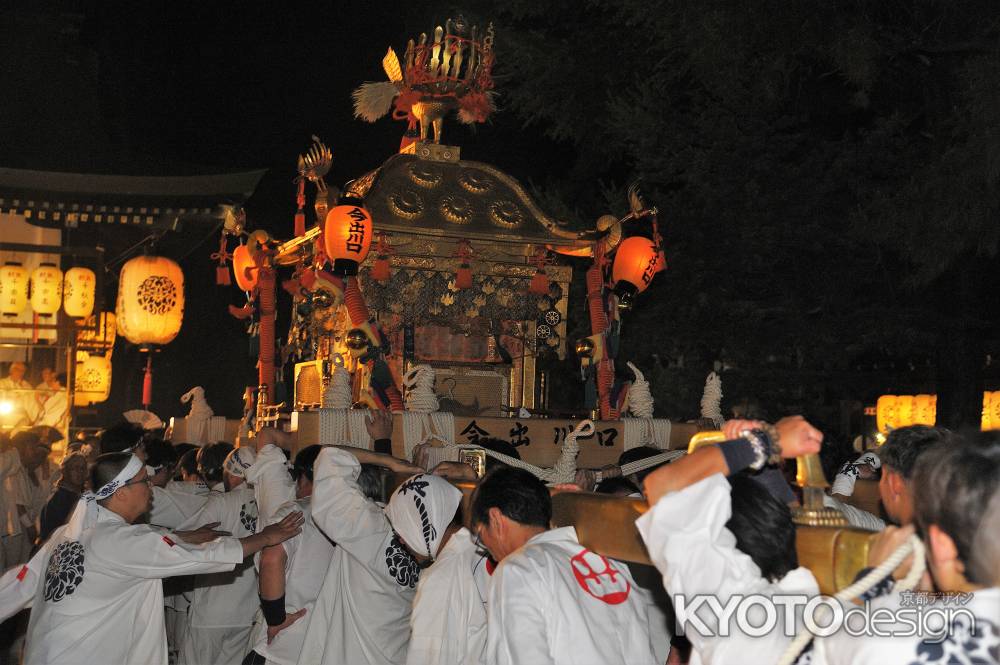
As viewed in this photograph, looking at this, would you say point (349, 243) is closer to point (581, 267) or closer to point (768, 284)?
point (768, 284)

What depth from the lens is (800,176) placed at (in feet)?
39.3

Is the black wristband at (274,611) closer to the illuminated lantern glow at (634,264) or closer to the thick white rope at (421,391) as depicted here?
the thick white rope at (421,391)

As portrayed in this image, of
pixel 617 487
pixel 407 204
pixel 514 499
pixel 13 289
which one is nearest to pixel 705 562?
pixel 514 499

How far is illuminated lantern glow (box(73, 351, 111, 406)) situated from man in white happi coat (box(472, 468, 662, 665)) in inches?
488

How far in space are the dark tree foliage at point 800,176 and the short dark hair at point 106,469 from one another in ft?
25.0

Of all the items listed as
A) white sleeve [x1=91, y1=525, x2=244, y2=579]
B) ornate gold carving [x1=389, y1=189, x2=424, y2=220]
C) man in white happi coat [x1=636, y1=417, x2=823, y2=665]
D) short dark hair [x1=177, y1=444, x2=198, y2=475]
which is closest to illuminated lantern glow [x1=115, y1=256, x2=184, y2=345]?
short dark hair [x1=177, y1=444, x2=198, y2=475]

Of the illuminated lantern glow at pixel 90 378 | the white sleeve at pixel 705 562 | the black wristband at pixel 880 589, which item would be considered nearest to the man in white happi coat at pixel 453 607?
the white sleeve at pixel 705 562

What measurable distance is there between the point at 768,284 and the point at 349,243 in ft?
20.9

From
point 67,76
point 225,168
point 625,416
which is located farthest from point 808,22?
point 67,76

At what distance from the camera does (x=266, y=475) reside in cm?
506

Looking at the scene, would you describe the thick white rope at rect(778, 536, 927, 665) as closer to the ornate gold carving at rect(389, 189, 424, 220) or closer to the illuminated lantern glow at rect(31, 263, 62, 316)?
the ornate gold carving at rect(389, 189, 424, 220)

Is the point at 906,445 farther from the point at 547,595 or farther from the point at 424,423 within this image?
the point at 424,423

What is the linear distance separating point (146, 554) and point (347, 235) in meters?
4.19

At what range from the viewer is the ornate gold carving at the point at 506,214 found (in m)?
8.67
